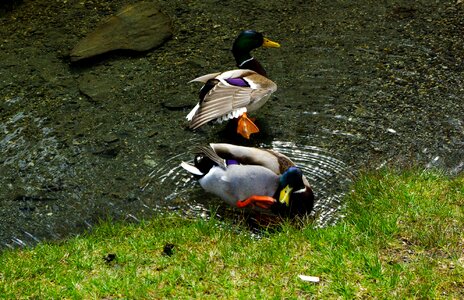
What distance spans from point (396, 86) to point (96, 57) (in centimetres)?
336

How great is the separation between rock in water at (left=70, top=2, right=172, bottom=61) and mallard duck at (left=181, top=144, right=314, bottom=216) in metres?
2.99

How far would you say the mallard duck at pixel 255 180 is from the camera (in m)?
5.40

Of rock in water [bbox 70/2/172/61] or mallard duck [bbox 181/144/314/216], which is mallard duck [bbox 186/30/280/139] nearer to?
mallard duck [bbox 181/144/314/216]

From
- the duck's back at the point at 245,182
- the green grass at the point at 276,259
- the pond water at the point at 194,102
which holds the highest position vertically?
the green grass at the point at 276,259

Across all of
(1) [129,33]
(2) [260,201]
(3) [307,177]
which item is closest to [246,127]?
(3) [307,177]

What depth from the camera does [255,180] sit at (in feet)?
18.4

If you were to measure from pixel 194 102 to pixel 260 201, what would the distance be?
2.11m

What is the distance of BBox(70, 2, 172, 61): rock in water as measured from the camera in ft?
27.8

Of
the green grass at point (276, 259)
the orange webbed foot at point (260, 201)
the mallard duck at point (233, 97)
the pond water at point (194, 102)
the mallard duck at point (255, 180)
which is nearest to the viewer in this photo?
the green grass at point (276, 259)

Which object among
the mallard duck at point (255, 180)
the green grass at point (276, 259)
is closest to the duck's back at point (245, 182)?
the mallard duck at point (255, 180)

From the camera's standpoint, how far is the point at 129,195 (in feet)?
19.5

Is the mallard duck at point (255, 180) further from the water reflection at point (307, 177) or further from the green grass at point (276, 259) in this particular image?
the green grass at point (276, 259)

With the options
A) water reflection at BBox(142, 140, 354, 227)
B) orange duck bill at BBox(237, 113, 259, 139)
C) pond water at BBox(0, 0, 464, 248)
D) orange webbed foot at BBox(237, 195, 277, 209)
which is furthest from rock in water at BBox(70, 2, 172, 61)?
orange webbed foot at BBox(237, 195, 277, 209)

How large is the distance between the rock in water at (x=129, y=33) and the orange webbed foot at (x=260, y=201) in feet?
11.2
